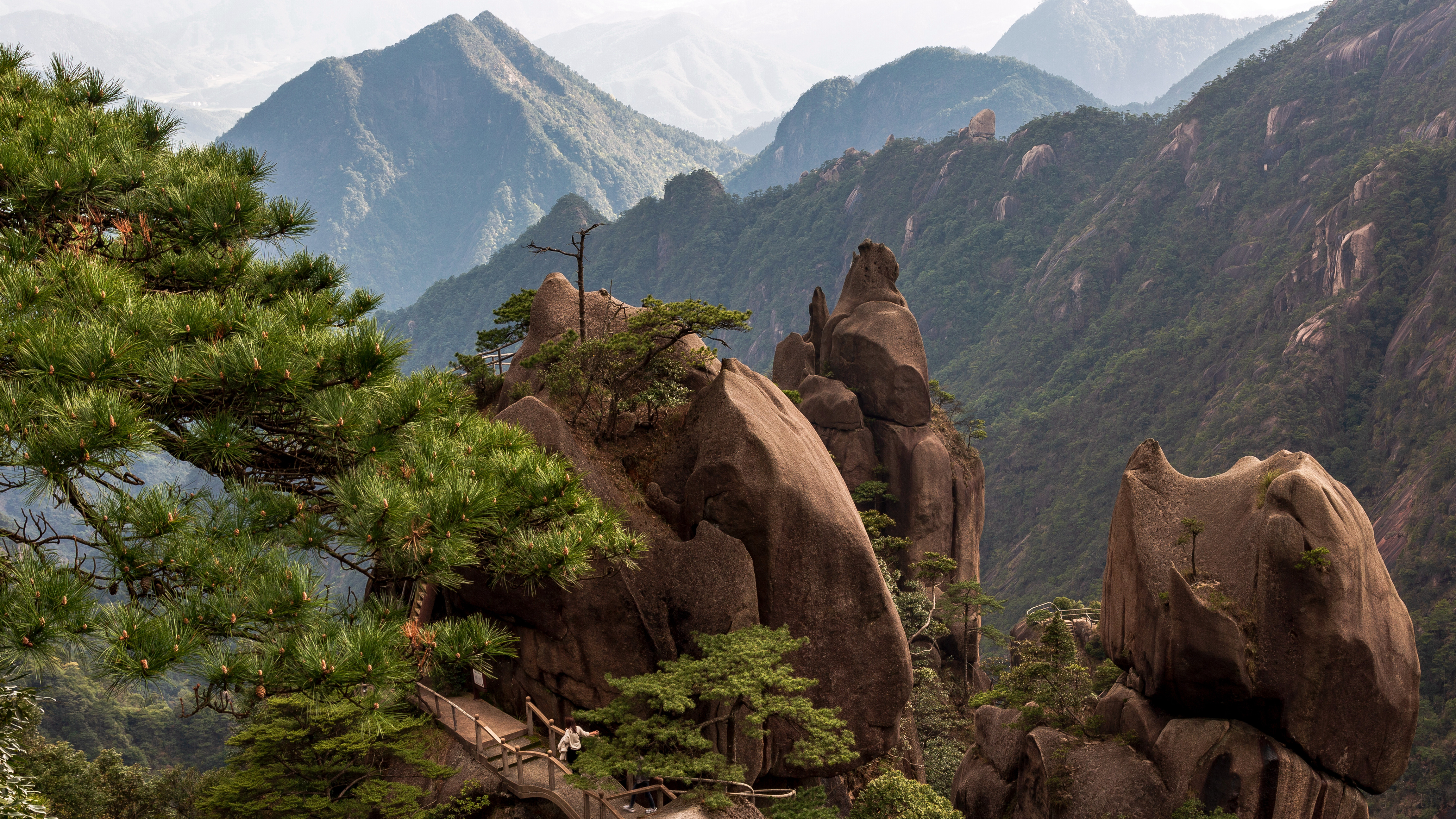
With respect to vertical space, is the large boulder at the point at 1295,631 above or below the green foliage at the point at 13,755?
below

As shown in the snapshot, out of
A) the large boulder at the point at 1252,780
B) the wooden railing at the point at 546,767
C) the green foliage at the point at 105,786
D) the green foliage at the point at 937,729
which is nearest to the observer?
the wooden railing at the point at 546,767

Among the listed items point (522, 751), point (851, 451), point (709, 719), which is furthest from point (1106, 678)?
point (851, 451)

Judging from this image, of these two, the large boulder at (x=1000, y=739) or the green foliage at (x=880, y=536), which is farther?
the green foliage at (x=880, y=536)

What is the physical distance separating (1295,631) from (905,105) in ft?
617

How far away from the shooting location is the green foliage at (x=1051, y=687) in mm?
14664

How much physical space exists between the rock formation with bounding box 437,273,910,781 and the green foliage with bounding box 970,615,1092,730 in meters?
3.30

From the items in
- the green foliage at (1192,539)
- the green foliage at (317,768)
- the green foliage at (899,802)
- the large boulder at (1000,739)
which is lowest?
the large boulder at (1000,739)

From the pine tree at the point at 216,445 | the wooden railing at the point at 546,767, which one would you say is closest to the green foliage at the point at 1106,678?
the wooden railing at the point at 546,767

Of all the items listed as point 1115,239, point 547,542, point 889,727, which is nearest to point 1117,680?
point 889,727

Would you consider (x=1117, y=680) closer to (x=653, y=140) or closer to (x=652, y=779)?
(x=652, y=779)

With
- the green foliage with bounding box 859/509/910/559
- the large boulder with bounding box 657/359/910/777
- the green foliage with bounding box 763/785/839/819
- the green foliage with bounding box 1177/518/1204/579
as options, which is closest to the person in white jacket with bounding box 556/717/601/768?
the green foliage with bounding box 763/785/839/819

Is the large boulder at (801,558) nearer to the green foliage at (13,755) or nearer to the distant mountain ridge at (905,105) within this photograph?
the green foliage at (13,755)

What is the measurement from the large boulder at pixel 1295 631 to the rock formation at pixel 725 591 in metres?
4.07

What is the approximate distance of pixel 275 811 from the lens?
12.6m
